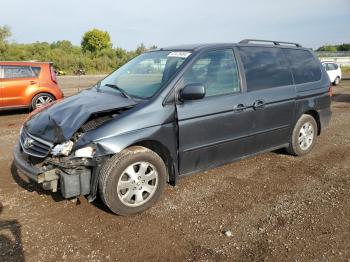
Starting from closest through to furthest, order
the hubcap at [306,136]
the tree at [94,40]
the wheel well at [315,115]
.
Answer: the hubcap at [306,136]
the wheel well at [315,115]
the tree at [94,40]

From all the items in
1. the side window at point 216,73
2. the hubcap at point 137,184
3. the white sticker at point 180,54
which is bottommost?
the hubcap at point 137,184

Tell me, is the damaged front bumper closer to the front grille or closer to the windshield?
the front grille

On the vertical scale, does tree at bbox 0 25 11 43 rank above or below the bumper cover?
above

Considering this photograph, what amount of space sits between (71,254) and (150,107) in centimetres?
169

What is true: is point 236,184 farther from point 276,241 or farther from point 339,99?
point 339,99

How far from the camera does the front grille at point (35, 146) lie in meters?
3.66

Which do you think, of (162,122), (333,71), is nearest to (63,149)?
(162,122)

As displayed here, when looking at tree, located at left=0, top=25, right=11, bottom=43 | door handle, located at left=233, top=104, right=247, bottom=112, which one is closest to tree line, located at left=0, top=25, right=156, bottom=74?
tree, located at left=0, top=25, right=11, bottom=43

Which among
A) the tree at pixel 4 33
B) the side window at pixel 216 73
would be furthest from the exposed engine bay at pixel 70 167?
the tree at pixel 4 33

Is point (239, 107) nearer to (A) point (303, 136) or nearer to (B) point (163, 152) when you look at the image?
(B) point (163, 152)

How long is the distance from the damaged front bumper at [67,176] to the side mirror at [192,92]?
4.22 ft

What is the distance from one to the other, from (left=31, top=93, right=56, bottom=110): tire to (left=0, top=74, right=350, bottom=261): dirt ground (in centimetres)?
508

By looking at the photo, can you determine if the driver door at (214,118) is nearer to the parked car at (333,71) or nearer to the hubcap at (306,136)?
the hubcap at (306,136)

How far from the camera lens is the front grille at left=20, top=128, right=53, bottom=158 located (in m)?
3.66
